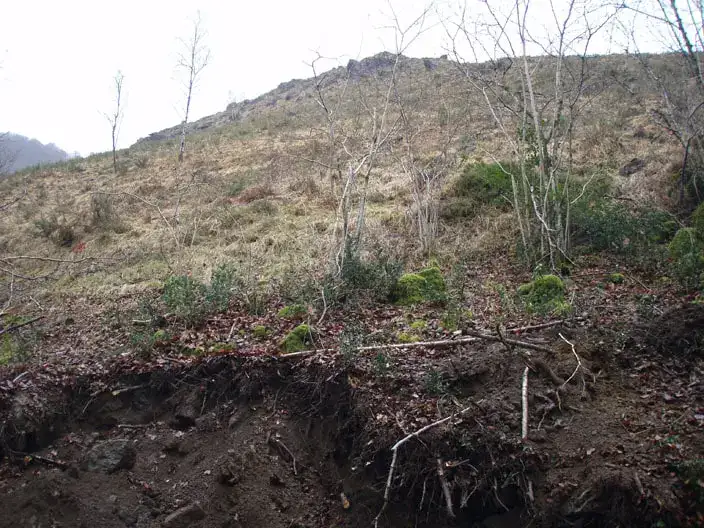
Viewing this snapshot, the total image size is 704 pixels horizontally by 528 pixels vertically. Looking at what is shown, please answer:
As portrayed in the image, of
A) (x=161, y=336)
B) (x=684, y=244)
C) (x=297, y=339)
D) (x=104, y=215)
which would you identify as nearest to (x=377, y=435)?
(x=297, y=339)

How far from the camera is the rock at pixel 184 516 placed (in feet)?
13.3

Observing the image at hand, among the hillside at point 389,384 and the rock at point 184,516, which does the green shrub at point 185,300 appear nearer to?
the hillside at point 389,384

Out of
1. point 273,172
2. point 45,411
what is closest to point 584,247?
point 45,411

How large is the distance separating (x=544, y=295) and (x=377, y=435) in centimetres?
300

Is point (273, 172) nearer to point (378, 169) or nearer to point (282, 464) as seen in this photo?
point (378, 169)

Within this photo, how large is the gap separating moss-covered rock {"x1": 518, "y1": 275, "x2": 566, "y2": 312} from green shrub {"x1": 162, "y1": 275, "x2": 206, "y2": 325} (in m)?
4.38

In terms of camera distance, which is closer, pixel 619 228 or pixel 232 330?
pixel 232 330

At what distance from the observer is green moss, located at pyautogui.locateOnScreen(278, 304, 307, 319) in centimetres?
654

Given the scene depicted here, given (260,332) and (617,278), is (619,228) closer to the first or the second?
(617,278)

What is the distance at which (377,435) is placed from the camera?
13.5 feet

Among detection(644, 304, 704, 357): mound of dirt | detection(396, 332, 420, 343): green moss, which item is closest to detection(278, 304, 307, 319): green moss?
detection(396, 332, 420, 343): green moss

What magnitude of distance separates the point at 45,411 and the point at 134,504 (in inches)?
68.7

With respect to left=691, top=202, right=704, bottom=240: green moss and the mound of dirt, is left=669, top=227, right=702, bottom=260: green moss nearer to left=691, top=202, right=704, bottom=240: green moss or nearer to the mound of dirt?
left=691, top=202, right=704, bottom=240: green moss

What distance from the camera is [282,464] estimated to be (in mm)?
4465
